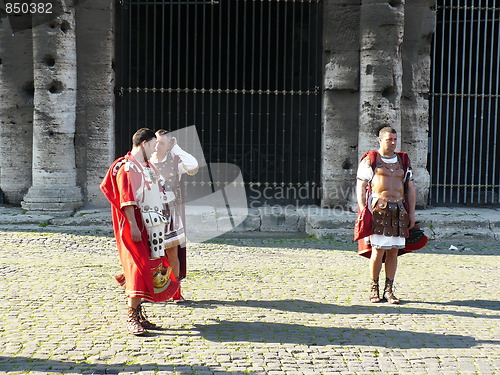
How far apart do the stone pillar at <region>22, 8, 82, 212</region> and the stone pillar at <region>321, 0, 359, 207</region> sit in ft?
12.5

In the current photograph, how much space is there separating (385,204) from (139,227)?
2.33 metres

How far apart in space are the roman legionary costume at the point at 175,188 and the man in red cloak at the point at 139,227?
2.22ft

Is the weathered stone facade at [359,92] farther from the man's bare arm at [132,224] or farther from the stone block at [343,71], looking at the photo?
the man's bare arm at [132,224]

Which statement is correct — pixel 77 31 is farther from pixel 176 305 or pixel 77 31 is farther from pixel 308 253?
pixel 176 305

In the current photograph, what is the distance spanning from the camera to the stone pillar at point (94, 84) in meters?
10.5

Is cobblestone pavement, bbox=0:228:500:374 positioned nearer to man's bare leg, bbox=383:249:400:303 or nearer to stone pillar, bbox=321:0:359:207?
man's bare leg, bbox=383:249:400:303

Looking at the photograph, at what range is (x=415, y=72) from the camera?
1073 centimetres

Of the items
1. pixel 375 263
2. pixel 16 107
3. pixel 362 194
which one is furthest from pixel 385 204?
pixel 16 107

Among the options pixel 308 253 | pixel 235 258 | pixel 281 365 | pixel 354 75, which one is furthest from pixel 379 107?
pixel 281 365

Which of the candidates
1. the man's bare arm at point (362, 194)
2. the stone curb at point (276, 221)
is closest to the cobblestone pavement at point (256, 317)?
the man's bare arm at point (362, 194)

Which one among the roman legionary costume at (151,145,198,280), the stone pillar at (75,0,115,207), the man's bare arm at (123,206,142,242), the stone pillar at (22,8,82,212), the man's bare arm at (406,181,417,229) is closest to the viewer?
the man's bare arm at (123,206,142,242)

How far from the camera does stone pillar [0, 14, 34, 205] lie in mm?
10664

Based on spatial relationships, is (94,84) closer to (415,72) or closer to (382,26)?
(382,26)

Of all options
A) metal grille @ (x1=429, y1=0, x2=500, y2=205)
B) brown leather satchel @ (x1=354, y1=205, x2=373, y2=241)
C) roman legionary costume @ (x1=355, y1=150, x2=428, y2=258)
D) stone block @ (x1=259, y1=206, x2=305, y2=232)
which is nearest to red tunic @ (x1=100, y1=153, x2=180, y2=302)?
brown leather satchel @ (x1=354, y1=205, x2=373, y2=241)
